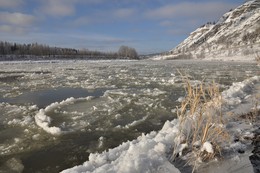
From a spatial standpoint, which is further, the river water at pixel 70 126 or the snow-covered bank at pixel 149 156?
the river water at pixel 70 126

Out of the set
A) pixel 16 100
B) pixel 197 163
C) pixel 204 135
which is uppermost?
pixel 204 135

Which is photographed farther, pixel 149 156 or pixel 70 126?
pixel 70 126

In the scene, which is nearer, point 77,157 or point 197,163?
point 197,163

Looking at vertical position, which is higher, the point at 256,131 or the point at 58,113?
the point at 256,131

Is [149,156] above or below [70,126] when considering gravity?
above

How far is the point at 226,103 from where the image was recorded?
734cm

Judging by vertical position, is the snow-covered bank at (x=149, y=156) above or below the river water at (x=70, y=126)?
above

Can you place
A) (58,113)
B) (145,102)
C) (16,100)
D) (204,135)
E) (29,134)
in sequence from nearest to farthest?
(204,135)
(29,134)
(58,113)
(145,102)
(16,100)

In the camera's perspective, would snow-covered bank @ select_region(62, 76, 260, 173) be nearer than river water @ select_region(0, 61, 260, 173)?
Yes

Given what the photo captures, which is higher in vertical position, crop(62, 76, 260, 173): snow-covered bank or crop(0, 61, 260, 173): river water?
crop(62, 76, 260, 173): snow-covered bank

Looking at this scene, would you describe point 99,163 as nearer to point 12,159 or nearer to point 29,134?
point 12,159

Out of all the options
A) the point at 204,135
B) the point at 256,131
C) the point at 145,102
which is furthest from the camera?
the point at 145,102

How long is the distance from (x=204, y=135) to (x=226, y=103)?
393 cm

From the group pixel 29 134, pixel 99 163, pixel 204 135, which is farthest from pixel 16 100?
pixel 204 135
